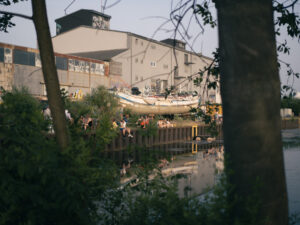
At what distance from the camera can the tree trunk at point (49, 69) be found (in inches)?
119

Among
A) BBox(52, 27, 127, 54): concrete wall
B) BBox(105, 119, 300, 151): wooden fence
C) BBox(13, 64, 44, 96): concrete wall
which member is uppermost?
BBox(52, 27, 127, 54): concrete wall

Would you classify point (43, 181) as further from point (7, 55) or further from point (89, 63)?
point (89, 63)

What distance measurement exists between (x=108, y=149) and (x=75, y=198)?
53.3 ft

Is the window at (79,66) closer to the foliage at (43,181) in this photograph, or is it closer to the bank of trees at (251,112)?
the foliage at (43,181)

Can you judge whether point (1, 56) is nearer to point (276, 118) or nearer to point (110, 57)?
point (110, 57)

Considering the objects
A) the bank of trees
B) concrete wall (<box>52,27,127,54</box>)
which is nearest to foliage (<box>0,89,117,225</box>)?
the bank of trees

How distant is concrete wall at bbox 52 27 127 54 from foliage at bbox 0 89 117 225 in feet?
111

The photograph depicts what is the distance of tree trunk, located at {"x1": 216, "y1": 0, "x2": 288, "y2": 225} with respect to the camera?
6.77ft

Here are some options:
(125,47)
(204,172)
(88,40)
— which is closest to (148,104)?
(125,47)

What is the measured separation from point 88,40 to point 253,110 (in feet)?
125

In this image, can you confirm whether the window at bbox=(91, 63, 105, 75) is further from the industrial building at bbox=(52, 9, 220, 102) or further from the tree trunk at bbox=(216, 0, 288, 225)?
the tree trunk at bbox=(216, 0, 288, 225)

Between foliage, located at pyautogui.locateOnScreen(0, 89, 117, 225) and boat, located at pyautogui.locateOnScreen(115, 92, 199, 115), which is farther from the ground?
boat, located at pyautogui.locateOnScreen(115, 92, 199, 115)

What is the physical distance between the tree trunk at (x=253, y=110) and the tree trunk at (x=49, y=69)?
1811 millimetres

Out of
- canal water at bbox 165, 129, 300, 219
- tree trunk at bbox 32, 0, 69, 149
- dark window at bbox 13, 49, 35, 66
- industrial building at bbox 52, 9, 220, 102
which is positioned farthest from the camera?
industrial building at bbox 52, 9, 220, 102
